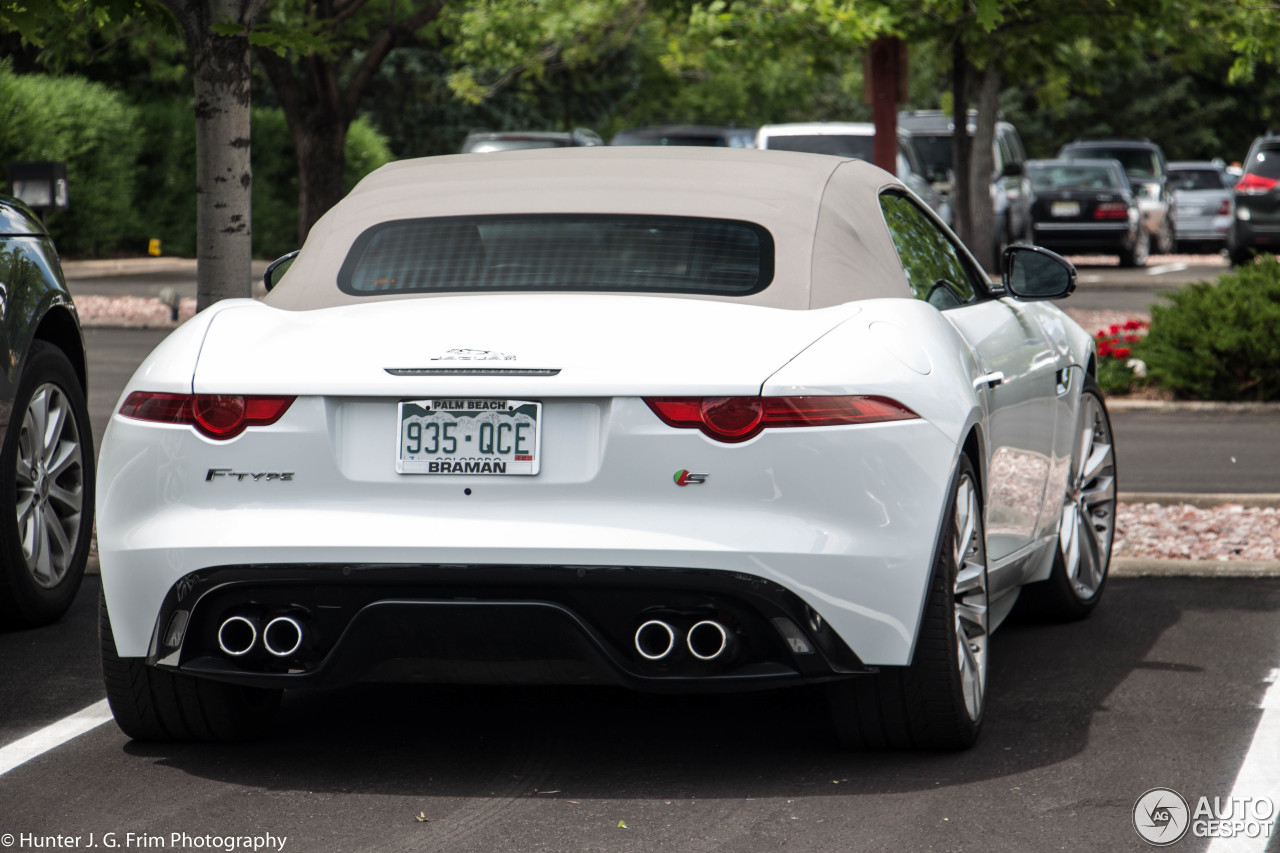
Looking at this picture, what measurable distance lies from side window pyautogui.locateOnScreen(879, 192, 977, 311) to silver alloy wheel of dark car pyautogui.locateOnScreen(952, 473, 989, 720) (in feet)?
1.98

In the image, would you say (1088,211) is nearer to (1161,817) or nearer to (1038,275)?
(1038,275)

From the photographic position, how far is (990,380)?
16.5 ft

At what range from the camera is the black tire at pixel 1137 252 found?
28891 mm

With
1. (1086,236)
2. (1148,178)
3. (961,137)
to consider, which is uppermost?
(961,137)

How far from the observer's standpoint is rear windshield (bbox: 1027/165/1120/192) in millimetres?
28719

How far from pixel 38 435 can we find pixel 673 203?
2.64 metres

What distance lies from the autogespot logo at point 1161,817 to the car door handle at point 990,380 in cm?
109

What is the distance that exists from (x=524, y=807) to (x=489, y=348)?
3.35ft

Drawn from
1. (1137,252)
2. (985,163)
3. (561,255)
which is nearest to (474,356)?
(561,255)

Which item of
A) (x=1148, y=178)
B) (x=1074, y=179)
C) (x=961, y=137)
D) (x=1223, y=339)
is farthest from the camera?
(x=1148, y=178)

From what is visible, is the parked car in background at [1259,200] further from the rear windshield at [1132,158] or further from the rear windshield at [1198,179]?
the rear windshield at [1198,179]

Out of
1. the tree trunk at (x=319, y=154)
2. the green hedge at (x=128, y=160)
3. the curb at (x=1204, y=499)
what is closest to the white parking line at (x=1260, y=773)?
the curb at (x=1204, y=499)

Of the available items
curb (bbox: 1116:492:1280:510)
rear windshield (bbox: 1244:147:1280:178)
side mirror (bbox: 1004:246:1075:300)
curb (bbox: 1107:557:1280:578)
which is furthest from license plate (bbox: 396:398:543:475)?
rear windshield (bbox: 1244:147:1280:178)

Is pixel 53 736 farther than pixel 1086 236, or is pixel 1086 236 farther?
pixel 1086 236
